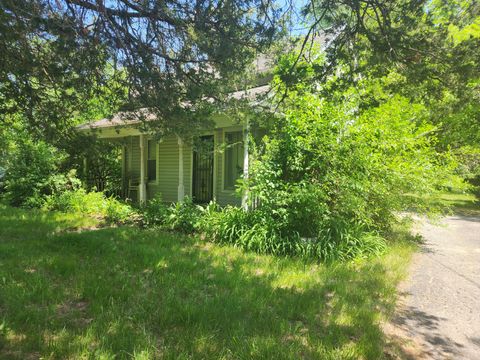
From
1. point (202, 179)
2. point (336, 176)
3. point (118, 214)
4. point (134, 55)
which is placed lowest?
point (118, 214)

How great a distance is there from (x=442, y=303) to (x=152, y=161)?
11.1 meters

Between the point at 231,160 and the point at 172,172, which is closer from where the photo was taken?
the point at 231,160

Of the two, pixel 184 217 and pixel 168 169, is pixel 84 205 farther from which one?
pixel 184 217

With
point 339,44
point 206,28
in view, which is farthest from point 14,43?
point 339,44

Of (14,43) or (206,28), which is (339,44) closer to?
(206,28)

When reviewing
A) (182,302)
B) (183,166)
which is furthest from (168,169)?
(182,302)

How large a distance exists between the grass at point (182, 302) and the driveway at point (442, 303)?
28cm

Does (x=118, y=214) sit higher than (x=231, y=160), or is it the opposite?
(x=231, y=160)

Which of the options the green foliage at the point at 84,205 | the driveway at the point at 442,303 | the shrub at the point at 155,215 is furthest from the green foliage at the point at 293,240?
the green foliage at the point at 84,205

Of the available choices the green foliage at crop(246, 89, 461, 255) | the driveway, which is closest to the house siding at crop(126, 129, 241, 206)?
the green foliage at crop(246, 89, 461, 255)

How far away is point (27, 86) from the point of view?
462 cm

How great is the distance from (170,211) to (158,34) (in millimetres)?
4695

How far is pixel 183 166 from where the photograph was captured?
12.2 m

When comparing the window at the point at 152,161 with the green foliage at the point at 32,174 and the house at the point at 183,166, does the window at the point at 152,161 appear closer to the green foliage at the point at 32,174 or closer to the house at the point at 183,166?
the house at the point at 183,166
